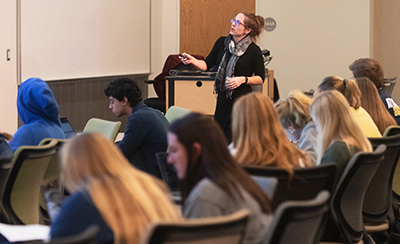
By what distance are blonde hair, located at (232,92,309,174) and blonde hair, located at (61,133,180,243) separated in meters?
0.65

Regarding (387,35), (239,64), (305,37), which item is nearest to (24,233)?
(239,64)

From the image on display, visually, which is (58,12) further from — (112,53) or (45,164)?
(45,164)

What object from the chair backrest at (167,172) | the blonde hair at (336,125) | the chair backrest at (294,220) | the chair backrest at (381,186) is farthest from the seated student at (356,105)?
the chair backrest at (294,220)

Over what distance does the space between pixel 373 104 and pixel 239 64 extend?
1351 mm

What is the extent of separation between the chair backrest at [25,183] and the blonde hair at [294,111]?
129 cm

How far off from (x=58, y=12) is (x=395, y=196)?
4.30 meters

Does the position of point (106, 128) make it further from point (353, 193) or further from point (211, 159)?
point (211, 159)

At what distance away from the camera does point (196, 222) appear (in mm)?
1174

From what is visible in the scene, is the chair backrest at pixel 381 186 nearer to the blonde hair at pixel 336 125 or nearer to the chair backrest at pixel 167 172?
the blonde hair at pixel 336 125

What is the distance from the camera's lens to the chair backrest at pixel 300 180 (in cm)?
193

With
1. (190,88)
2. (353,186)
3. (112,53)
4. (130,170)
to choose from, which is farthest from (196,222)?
(112,53)

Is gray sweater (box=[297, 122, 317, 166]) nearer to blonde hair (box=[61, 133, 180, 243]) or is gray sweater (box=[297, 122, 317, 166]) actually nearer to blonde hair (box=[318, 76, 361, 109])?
blonde hair (box=[318, 76, 361, 109])

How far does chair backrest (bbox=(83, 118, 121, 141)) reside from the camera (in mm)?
3611

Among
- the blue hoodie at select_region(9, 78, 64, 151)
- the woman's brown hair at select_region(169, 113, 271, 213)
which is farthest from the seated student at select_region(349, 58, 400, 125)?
the woman's brown hair at select_region(169, 113, 271, 213)
